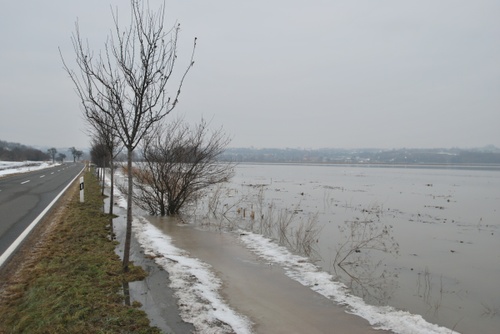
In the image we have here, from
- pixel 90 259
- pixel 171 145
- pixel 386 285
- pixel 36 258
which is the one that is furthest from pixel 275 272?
pixel 171 145

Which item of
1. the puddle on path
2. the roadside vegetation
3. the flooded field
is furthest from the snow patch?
the roadside vegetation

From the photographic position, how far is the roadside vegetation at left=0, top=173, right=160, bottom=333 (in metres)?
4.63

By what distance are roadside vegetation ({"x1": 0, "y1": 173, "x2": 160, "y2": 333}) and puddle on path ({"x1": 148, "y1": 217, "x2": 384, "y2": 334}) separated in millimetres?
1551

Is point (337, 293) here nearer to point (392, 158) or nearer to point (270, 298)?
point (270, 298)

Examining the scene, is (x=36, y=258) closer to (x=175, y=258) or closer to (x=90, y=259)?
(x=90, y=259)

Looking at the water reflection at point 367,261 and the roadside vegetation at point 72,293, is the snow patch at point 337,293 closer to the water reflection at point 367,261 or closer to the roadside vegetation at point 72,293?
the water reflection at point 367,261

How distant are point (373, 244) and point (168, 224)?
6.91 metres

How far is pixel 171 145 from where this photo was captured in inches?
535

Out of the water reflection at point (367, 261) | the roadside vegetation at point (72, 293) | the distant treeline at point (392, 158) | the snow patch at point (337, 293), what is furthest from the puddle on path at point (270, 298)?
the distant treeline at point (392, 158)

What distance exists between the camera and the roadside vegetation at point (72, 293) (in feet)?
15.2

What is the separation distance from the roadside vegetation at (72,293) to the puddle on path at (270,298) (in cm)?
155

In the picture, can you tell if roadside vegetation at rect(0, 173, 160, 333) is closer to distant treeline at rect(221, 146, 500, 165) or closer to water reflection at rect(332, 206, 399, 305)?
water reflection at rect(332, 206, 399, 305)

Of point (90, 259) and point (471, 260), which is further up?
point (90, 259)

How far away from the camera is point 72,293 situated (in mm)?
5504
